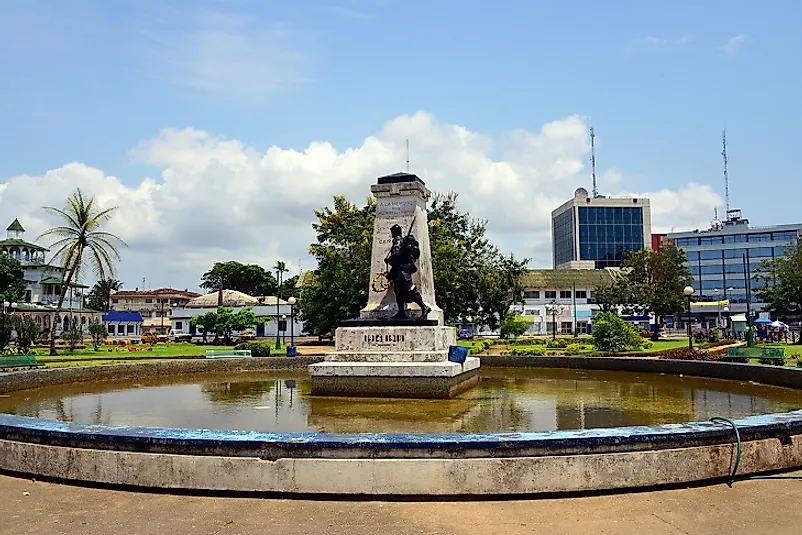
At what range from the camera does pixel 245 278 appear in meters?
97.2

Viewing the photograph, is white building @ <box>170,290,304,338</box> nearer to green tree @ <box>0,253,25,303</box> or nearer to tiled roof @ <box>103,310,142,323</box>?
tiled roof @ <box>103,310,142,323</box>

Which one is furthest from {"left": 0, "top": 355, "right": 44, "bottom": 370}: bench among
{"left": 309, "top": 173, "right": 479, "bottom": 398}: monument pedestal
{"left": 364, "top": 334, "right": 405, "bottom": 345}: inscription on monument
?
{"left": 364, "top": 334, "right": 405, "bottom": 345}: inscription on monument

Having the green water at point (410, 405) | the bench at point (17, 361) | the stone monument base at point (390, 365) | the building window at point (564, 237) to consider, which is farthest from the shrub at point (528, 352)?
the building window at point (564, 237)

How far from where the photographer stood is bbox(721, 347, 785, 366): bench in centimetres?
1530

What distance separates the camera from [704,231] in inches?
3858

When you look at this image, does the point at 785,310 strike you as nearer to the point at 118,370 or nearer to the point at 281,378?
the point at 281,378

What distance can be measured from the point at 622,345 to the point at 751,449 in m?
19.6

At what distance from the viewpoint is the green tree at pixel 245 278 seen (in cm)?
A: 9650

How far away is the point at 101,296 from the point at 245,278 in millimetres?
28097

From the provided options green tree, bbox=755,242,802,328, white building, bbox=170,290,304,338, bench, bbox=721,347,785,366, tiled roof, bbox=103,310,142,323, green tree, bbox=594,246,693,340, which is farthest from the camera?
tiled roof, bbox=103,310,142,323

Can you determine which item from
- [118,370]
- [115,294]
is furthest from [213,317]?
[115,294]

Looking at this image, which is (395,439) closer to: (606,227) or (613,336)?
(613,336)

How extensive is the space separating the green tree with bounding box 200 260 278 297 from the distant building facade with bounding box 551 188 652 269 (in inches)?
1916

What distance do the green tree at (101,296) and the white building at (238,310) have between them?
3387cm
